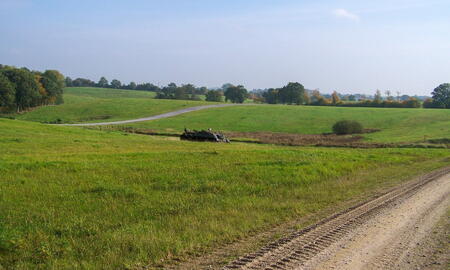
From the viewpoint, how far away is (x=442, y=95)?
341 ft

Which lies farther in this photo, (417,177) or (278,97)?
(278,97)

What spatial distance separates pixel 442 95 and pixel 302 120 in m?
53.2

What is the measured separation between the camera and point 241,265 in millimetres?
7047

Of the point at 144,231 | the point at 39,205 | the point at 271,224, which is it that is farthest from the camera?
the point at 39,205

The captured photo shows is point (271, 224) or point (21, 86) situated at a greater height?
point (21, 86)

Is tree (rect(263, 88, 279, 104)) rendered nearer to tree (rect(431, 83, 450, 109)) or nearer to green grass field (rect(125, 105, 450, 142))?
tree (rect(431, 83, 450, 109))

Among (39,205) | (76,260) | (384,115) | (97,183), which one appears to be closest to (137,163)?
(97,183)

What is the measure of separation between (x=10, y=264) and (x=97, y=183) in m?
6.70

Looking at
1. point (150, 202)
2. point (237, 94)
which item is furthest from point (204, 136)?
point (237, 94)

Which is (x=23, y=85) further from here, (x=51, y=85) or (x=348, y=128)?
(x=348, y=128)

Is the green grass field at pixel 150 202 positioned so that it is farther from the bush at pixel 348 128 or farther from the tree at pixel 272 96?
the tree at pixel 272 96

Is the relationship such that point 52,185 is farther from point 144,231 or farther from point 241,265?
point 241,265

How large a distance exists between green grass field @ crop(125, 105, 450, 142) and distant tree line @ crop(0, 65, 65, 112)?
2832 centimetres

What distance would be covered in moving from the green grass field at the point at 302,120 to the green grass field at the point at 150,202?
129 feet
